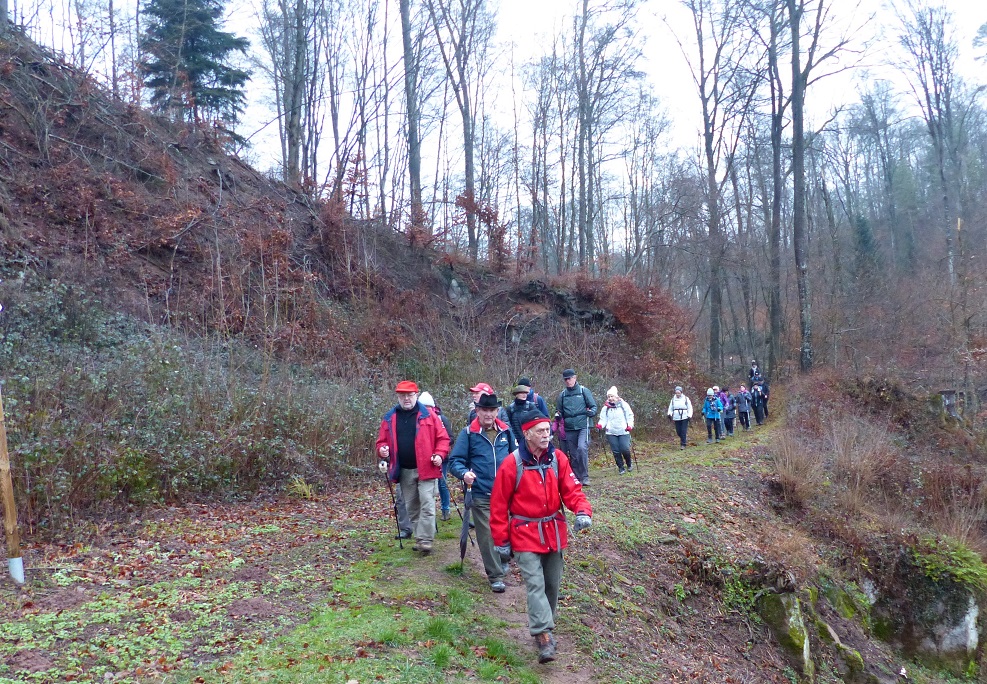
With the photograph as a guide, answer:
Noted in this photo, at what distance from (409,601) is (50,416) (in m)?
5.61

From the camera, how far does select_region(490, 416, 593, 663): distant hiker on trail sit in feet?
18.8

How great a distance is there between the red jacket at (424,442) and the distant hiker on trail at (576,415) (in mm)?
4201

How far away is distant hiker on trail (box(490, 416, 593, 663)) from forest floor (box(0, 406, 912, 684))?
79 cm

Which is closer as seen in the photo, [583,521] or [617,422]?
[583,521]

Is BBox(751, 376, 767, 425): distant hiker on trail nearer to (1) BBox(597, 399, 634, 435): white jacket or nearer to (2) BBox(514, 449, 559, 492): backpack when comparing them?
(1) BBox(597, 399, 634, 435): white jacket

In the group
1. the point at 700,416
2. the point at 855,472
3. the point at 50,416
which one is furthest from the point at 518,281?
the point at 50,416

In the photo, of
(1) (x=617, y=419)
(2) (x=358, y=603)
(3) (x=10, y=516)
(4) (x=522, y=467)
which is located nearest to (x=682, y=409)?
(1) (x=617, y=419)

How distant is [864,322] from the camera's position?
1182 inches

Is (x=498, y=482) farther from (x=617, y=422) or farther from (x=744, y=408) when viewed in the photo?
(x=744, y=408)

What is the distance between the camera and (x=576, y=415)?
11.8 metres

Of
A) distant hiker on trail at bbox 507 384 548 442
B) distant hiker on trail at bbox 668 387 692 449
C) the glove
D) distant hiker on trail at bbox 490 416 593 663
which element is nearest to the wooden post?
distant hiker on trail at bbox 490 416 593 663

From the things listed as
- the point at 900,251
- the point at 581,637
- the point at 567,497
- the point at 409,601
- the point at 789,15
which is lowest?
the point at 581,637

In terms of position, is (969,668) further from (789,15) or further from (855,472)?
(789,15)

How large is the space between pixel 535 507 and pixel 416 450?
2378 mm
